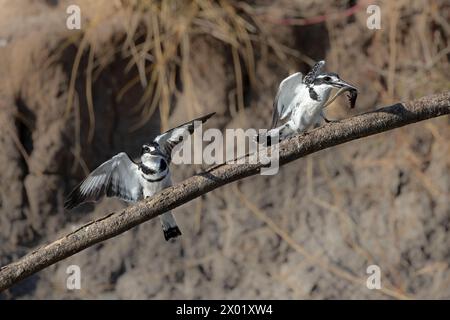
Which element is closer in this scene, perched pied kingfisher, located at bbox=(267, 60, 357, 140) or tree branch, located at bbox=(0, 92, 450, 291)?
tree branch, located at bbox=(0, 92, 450, 291)

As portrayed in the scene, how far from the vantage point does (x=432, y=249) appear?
3.73 metres

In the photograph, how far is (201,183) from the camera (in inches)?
87.4

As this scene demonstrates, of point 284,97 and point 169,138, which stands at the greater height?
point 284,97

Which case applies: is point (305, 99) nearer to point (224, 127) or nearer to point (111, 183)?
point (111, 183)

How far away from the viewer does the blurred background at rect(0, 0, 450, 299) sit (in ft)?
11.8

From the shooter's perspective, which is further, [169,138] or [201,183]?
[169,138]

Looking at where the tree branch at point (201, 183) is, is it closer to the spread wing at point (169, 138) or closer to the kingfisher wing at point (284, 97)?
the spread wing at point (169, 138)

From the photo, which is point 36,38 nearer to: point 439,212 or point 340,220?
point 340,220

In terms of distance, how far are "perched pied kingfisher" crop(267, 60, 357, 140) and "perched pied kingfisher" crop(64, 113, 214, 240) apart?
27 centimetres

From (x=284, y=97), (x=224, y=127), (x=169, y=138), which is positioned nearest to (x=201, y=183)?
(x=169, y=138)

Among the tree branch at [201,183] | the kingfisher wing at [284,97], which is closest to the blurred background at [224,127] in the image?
the kingfisher wing at [284,97]

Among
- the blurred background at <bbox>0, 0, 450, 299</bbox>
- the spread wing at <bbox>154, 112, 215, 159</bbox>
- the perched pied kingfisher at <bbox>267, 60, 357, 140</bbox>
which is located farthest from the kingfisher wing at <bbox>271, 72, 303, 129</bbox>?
the blurred background at <bbox>0, 0, 450, 299</bbox>

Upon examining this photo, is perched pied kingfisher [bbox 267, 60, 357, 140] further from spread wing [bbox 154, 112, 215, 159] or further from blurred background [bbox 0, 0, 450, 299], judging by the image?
blurred background [bbox 0, 0, 450, 299]

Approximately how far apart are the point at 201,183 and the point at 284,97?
629mm
